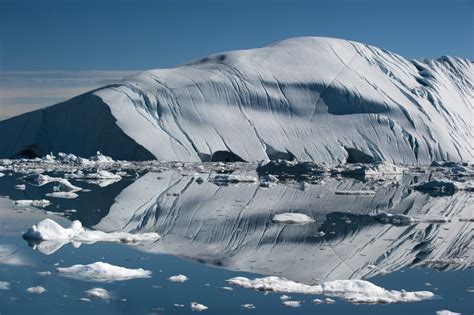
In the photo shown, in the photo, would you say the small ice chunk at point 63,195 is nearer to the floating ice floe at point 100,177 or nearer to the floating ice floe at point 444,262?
the floating ice floe at point 100,177

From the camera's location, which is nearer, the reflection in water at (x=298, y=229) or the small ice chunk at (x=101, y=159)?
the reflection in water at (x=298, y=229)

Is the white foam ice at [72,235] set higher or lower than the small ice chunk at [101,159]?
higher

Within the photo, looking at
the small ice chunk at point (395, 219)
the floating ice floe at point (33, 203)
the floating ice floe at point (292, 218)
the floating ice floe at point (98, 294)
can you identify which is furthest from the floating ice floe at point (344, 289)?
the floating ice floe at point (33, 203)

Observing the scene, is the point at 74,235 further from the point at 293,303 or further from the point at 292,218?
the point at 293,303

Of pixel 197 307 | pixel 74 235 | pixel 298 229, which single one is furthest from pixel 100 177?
pixel 197 307

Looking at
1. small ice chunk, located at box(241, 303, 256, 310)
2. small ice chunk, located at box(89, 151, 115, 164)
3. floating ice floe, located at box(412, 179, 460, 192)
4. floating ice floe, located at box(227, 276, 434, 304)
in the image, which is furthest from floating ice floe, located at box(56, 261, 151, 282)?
small ice chunk, located at box(89, 151, 115, 164)

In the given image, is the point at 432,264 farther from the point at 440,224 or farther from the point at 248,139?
the point at 248,139

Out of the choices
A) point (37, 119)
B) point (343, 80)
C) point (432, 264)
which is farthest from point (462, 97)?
point (432, 264)

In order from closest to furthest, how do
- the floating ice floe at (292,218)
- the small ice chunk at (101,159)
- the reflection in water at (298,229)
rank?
the reflection in water at (298,229), the floating ice floe at (292,218), the small ice chunk at (101,159)
